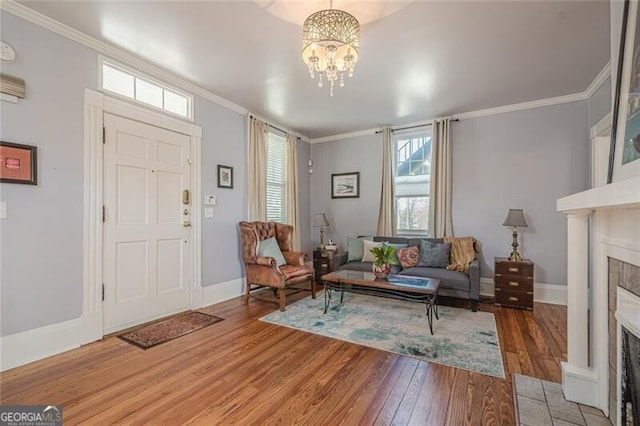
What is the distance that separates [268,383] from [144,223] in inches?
84.1

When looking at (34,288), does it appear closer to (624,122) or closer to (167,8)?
(167,8)

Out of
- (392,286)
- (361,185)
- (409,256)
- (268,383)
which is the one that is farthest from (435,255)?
(268,383)

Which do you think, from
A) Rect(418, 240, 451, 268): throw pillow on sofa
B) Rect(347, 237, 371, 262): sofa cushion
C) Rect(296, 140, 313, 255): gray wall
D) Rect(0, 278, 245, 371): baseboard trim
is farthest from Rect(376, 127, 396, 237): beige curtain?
Rect(0, 278, 245, 371): baseboard trim

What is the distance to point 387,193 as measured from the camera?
472 cm

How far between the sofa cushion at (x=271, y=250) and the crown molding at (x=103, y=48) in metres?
1.98

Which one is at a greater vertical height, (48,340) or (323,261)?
(323,261)

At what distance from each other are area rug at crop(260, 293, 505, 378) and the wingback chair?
32cm

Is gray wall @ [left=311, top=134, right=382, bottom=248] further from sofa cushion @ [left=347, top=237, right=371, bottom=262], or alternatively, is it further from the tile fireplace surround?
the tile fireplace surround

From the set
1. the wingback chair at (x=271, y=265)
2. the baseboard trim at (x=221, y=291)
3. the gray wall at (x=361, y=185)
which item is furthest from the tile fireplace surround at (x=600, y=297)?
the baseboard trim at (x=221, y=291)

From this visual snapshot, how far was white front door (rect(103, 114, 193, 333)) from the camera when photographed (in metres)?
2.71

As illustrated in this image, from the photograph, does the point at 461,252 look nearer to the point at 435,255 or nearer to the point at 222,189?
the point at 435,255

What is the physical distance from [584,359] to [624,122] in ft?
4.49

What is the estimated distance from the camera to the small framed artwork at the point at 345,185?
518cm

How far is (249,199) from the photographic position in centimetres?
412
